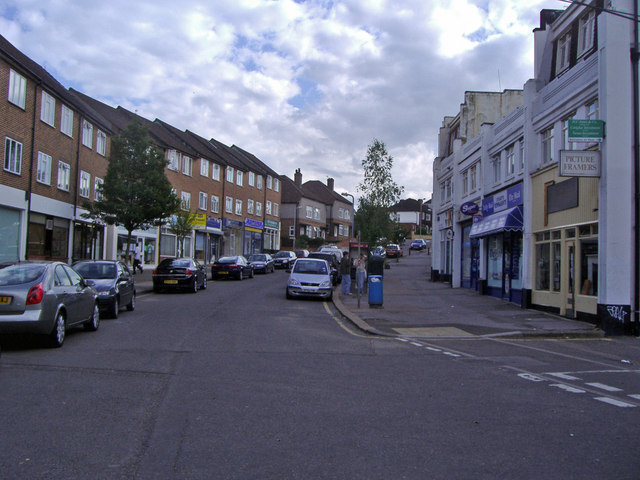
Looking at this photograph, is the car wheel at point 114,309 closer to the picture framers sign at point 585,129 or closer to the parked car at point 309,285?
the parked car at point 309,285

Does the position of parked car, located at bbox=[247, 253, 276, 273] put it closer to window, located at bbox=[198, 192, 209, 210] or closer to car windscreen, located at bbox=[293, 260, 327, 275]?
window, located at bbox=[198, 192, 209, 210]

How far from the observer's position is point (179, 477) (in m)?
4.17

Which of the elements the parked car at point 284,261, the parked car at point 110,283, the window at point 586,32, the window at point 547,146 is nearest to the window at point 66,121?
the parked car at point 110,283

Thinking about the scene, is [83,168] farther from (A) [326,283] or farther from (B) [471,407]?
(B) [471,407]

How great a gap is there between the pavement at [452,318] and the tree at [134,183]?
3.56 meters

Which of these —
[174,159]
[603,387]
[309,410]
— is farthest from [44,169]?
[603,387]

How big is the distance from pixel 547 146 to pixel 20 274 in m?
15.7

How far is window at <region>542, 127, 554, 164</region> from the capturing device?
60.6ft

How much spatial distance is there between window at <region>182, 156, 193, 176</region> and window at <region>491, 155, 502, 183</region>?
28.0 m

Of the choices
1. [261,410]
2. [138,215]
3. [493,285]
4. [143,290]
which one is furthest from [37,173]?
[261,410]

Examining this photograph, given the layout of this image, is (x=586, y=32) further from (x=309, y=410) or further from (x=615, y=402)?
(x=309, y=410)

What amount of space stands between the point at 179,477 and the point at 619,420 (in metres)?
4.46

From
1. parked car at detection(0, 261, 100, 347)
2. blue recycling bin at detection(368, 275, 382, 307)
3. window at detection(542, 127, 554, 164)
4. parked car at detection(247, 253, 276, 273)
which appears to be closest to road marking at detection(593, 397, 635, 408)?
parked car at detection(0, 261, 100, 347)

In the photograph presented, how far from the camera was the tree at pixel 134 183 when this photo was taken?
86.5 ft
